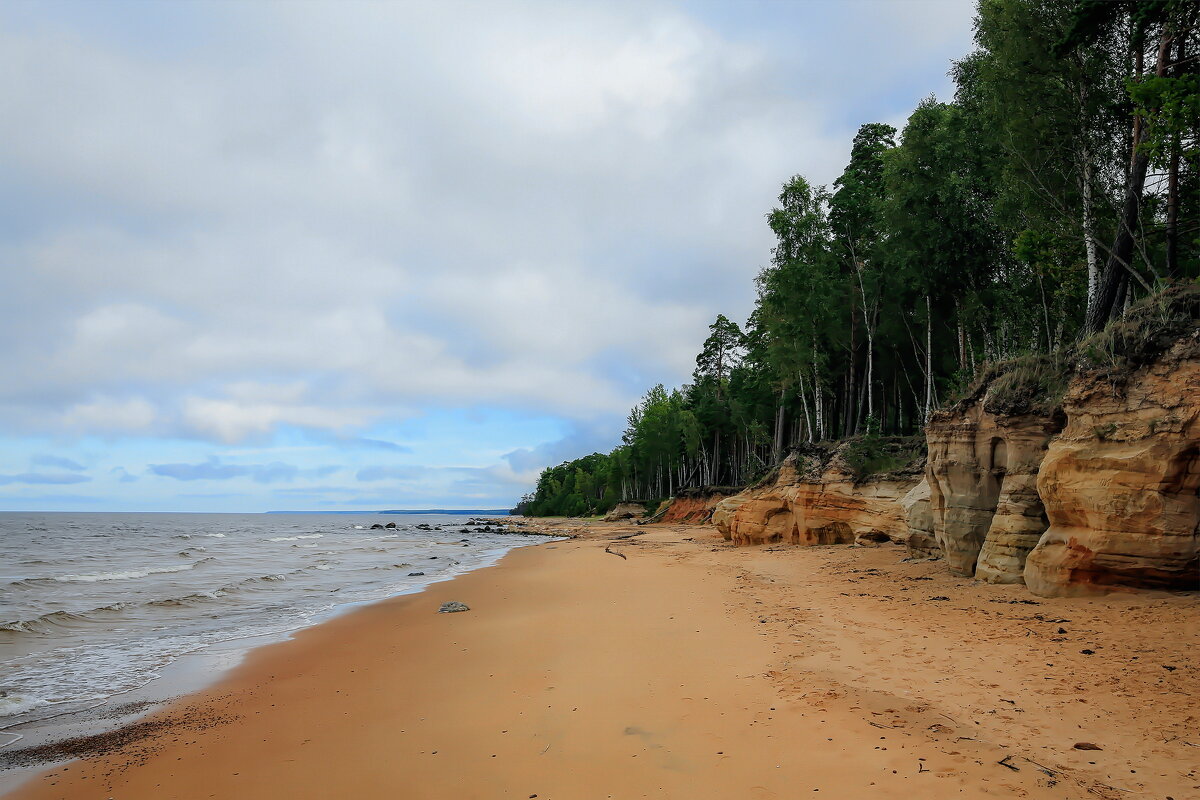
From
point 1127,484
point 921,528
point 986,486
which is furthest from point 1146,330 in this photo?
point 921,528

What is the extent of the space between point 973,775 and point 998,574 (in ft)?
24.3

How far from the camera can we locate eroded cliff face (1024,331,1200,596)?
7637 mm

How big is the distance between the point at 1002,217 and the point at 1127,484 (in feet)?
35.7

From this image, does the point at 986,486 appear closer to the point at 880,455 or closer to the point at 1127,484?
the point at 1127,484

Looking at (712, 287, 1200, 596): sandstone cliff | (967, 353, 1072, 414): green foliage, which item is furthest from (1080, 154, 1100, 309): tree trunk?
(712, 287, 1200, 596): sandstone cliff

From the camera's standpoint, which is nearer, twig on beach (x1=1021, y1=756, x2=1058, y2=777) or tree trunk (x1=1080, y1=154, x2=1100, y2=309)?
twig on beach (x1=1021, y1=756, x2=1058, y2=777)

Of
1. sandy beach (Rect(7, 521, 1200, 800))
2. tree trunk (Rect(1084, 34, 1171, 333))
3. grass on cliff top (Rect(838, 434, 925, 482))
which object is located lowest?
sandy beach (Rect(7, 521, 1200, 800))

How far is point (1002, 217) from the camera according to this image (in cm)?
1611

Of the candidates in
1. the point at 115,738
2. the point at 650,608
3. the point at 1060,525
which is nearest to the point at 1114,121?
the point at 1060,525

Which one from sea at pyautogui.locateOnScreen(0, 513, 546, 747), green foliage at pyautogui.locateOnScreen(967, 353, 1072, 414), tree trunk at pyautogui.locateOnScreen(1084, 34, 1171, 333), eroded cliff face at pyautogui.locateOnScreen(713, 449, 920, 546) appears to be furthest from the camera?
eroded cliff face at pyautogui.locateOnScreen(713, 449, 920, 546)

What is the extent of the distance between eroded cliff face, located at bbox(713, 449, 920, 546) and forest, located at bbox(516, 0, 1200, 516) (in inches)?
82.4

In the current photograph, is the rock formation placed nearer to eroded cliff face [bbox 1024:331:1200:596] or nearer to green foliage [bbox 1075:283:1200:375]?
eroded cliff face [bbox 1024:331:1200:596]

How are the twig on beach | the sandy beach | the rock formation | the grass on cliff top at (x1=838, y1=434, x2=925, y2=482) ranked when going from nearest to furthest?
the twig on beach < the sandy beach < the rock formation < the grass on cliff top at (x1=838, y1=434, x2=925, y2=482)

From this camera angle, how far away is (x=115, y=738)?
6.32 meters
